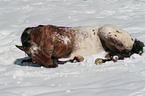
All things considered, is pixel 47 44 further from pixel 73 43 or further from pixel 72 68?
pixel 72 68

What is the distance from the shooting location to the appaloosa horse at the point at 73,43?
5.63 meters

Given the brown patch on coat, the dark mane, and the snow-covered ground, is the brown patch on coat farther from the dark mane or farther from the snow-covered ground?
the dark mane

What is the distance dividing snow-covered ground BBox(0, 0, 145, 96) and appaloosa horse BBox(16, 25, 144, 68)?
11.1 inches

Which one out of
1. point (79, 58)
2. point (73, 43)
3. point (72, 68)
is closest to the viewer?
point (72, 68)

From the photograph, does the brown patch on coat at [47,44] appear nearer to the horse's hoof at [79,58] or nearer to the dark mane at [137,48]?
the horse's hoof at [79,58]

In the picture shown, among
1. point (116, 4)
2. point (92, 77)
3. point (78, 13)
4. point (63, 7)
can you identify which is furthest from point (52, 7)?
point (92, 77)

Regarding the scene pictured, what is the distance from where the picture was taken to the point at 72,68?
5238 mm

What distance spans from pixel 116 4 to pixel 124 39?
696cm

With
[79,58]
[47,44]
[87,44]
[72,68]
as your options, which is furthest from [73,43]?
[72,68]

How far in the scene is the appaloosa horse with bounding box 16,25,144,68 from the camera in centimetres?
563

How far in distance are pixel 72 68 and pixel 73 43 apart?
1043 millimetres

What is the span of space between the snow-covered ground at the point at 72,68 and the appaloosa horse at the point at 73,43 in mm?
283

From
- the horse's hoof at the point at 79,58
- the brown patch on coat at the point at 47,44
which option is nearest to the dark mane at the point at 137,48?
the horse's hoof at the point at 79,58

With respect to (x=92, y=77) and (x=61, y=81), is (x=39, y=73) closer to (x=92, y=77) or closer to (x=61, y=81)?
(x=61, y=81)
